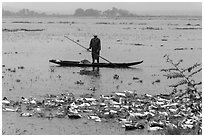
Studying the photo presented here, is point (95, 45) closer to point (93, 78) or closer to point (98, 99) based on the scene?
point (93, 78)

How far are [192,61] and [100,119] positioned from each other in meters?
20.0

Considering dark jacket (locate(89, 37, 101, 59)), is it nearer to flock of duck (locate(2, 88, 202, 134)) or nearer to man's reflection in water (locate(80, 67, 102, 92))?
man's reflection in water (locate(80, 67, 102, 92))

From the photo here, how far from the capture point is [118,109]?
14.9m

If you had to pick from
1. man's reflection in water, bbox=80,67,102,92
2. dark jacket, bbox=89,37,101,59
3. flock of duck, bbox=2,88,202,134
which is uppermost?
dark jacket, bbox=89,37,101,59

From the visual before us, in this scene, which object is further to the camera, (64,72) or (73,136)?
(64,72)

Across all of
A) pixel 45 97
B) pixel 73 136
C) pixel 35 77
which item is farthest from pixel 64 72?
pixel 73 136

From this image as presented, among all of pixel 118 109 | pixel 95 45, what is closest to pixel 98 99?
pixel 118 109

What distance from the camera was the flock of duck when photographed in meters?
13.1

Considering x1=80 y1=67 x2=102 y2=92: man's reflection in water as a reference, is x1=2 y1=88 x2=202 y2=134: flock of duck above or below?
below

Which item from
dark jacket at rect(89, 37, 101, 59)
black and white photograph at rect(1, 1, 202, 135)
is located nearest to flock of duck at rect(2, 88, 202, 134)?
black and white photograph at rect(1, 1, 202, 135)

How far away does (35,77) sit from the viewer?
2320 cm

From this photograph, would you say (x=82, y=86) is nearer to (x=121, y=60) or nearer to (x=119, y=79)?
(x=119, y=79)

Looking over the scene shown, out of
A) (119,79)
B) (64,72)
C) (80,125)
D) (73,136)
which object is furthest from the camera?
(64,72)

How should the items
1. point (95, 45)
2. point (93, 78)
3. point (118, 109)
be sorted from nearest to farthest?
1. point (118, 109)
2. point (93, 78)
3. point (95, 45)
